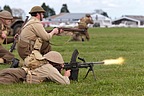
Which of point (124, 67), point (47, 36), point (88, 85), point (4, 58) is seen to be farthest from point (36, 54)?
point (4, 58)

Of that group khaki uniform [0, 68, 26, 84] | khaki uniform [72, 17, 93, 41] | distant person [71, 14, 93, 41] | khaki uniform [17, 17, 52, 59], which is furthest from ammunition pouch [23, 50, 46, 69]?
distant person [71, 14, 93, 41]

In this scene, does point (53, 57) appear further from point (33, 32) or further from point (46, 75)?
point (33, 32)

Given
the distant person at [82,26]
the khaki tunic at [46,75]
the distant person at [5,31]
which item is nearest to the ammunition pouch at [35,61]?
the khaki tunic at [46,75]

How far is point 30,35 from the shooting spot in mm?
9898

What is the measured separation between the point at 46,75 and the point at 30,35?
3.55 ft

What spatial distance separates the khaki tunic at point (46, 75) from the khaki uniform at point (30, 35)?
0.71 metres

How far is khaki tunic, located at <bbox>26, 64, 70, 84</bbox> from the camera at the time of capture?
9211 millimetres

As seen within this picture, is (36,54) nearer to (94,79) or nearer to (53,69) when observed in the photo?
(53,69)

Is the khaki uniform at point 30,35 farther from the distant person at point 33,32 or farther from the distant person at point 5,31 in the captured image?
the distant person at point 5,31

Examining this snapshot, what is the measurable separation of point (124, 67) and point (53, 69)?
3541mm

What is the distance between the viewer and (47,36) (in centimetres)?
960

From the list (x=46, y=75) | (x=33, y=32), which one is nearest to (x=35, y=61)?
(x=46, y=75)

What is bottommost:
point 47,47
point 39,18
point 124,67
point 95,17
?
point 95,17

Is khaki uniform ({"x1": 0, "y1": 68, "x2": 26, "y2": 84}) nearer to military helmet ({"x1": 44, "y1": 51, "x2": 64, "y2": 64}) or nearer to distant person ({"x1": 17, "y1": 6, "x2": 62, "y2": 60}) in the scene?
military helmet ({"x1": 44, "y1": 51, "x2": 64, "y2": 64})
